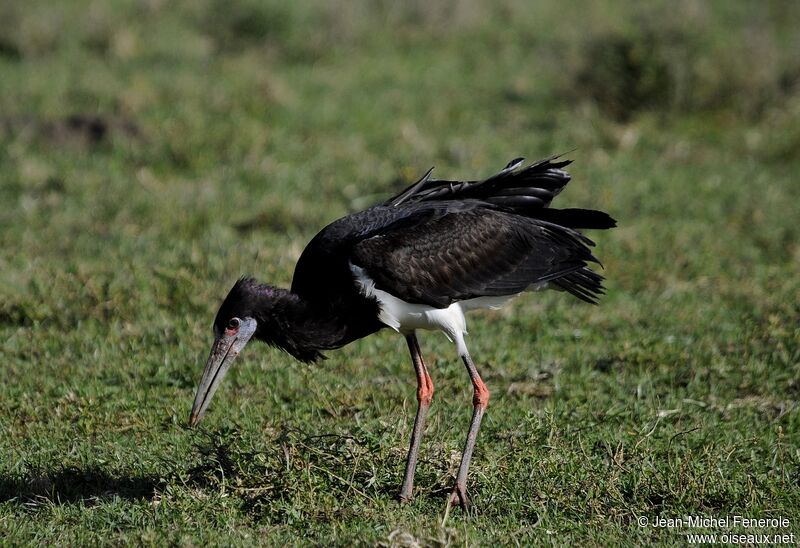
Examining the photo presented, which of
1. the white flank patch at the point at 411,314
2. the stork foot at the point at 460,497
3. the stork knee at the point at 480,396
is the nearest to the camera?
the stork foot at the point at 460,497

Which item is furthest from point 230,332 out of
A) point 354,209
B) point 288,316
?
point 354,209

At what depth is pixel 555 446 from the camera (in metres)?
5.39

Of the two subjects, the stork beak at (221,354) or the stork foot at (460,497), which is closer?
the stork foot at (460,497)

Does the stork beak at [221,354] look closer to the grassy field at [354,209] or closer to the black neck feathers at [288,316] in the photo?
the black neck feathers at [288,316]

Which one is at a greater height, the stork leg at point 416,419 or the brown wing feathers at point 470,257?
the brown wing feathers at point 470,257

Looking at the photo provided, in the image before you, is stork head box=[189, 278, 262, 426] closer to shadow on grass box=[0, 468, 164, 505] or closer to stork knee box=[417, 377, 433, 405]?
shadow on grass box=[0, 468, 164, 505]

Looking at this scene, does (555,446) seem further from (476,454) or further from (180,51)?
(180,51)

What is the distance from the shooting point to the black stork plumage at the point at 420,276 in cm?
532

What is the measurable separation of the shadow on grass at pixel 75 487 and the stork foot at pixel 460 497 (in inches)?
50.7

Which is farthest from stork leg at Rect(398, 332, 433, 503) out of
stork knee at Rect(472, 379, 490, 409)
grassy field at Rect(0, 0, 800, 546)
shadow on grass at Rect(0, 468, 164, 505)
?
shadow on grass at Rect(0, 468, 164, 505)

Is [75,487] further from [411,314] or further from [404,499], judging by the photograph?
[411,314]

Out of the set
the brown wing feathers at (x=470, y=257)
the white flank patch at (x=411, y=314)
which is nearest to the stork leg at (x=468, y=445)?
the white flank patch at (x=411, y=314)

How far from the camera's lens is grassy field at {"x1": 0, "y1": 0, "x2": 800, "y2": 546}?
498cm

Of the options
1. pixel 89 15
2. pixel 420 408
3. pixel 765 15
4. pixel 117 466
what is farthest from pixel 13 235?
pixel 765 15
